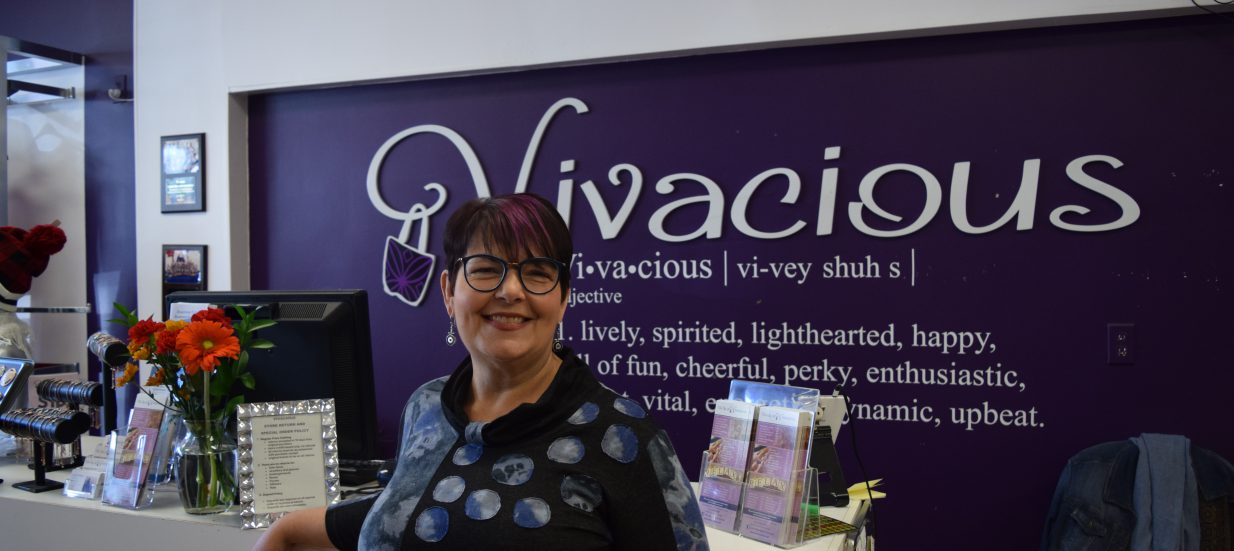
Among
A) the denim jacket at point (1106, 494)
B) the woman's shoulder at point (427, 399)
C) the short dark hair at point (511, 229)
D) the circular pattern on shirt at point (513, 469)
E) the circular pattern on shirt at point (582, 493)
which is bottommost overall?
the denim jacket at point (1106, 494)

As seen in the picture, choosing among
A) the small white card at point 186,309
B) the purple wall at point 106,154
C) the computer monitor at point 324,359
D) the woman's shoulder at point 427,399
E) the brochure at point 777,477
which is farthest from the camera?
the purple wall at point 106,154

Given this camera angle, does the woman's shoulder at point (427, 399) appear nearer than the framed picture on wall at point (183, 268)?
Yes

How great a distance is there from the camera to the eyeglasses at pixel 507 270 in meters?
1.35

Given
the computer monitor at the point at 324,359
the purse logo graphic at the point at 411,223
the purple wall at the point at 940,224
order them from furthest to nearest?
the purse logo graphic at the point at 411,223 < the purple wall at the point at 940,224 < the computer monitor at the point at 324,359

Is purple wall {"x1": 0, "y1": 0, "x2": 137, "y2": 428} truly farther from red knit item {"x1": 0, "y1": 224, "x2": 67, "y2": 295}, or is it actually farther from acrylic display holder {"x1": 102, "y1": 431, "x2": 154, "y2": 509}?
acrylic display holder {"x1": 102, "y1": 431, "x2": 154, "y2": 509}

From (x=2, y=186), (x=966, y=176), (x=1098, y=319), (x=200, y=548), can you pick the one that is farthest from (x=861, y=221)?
(x=2, y=186)

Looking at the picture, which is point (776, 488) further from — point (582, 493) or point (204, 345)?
point (204, 345)

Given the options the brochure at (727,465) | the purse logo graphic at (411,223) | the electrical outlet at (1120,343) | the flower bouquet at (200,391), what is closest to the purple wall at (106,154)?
the purse logo graphic at (411,223)

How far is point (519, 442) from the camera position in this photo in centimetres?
132

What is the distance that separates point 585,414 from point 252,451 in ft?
3.08

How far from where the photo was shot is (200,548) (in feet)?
6.06

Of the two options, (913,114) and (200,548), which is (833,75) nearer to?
(913,114)

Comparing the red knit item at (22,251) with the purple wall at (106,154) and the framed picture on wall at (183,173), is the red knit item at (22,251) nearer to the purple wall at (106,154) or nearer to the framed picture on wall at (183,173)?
the framed picture on wall at (183,173)

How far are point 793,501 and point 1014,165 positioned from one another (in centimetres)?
175
